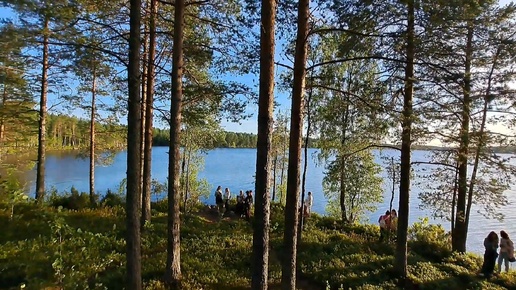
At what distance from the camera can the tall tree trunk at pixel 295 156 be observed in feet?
21.8

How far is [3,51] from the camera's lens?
523 centimetres

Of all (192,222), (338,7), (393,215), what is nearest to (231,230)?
(192,222)

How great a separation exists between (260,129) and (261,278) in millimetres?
2378

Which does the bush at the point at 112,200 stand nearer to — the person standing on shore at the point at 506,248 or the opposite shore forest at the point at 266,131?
the opposite shore forest at the point at 266,131

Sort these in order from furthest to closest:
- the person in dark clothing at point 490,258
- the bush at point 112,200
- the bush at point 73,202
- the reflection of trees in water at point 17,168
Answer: the bush at point 112,200 < the bush at point 73,202 < the person in dark clothing at point 490,258 < the reflection of trees in water at point 17,168

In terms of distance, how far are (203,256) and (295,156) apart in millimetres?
4425

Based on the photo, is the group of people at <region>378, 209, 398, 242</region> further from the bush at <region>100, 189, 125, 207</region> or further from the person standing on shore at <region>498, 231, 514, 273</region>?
the bush at <region>100, 189, 125, 207</region>

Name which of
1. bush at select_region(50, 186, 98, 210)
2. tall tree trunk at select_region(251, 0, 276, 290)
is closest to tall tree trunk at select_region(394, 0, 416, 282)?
tall tree trunk at select_region(251, 0, 276, 290)

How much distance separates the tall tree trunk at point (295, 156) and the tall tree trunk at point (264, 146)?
4.15ft

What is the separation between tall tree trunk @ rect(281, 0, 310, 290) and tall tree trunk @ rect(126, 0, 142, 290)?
2.77 m

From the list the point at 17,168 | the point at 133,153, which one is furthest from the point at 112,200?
the point at 133,153

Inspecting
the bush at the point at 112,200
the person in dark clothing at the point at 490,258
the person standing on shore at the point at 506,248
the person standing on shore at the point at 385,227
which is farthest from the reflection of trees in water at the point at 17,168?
the person standing on shore at the point at 506,248

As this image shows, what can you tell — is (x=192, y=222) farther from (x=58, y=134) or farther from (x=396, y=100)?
(x=58, y=134)

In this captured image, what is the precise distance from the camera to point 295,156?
6793mm
